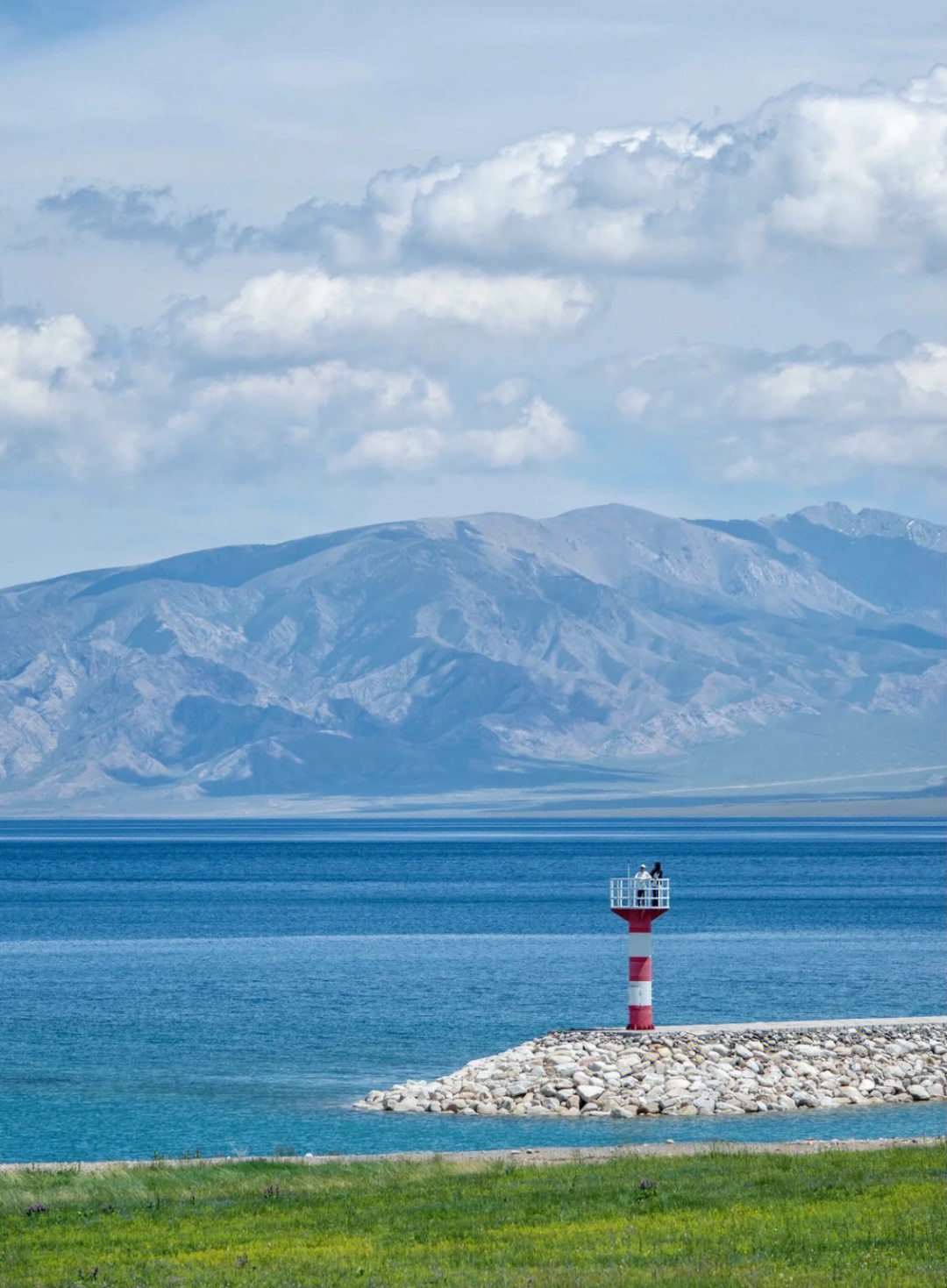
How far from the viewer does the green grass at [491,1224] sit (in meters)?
21.1

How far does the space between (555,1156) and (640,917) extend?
15489 millimetres

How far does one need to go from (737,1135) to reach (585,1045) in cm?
775

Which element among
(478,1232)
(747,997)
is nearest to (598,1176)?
(478,1232)

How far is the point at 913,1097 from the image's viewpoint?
4228 cm

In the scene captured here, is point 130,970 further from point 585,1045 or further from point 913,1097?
point 913,1097

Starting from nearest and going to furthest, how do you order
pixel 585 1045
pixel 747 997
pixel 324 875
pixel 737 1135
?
pixel 737 1135, pixel 585 1045, pixel 747 997, pixel 324 875

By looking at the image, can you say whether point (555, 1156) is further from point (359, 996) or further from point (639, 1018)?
point (359, 996)

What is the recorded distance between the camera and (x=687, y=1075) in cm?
4253

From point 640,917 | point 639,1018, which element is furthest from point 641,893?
point 639,1018

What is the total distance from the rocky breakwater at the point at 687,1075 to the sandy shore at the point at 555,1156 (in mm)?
9153

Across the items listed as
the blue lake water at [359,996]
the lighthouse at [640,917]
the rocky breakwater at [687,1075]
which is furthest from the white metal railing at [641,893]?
the blue lake water at [359,996]

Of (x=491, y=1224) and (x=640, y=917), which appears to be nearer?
(x=491, y=1224)

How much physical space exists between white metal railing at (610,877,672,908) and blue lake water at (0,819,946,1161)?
261 inches

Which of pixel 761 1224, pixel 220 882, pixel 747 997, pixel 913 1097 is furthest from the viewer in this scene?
pixel 220 882
